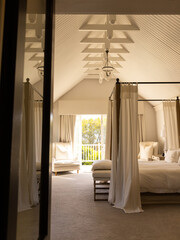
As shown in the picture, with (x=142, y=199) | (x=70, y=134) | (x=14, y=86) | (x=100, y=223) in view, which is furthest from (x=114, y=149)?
(x=70, y=134)

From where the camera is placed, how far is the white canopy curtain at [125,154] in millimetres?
3111

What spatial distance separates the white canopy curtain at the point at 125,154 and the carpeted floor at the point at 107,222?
0.22 meters

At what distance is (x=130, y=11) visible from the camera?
1584 millimetres

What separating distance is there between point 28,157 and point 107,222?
2482 mm

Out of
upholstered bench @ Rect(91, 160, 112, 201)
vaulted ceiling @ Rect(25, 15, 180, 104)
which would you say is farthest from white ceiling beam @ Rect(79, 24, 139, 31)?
upholstered bench @ Rect(91, 160, 112, 201)

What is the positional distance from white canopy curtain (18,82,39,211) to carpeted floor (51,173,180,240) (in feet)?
6.29

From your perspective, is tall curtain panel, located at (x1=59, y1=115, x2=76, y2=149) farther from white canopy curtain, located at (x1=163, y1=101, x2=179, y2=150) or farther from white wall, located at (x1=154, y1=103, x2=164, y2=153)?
white canopy curtain, located at (x1=163, y1=101, x2=179, y2=150)

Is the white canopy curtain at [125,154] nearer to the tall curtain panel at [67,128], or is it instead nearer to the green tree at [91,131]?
the tall curtain panel at [67,128]

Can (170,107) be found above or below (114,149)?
above

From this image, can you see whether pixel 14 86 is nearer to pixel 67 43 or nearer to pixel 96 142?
pixel 67 43

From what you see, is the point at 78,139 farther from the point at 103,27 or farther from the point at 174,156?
the point at 103,27

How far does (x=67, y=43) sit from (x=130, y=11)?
9.75 feet

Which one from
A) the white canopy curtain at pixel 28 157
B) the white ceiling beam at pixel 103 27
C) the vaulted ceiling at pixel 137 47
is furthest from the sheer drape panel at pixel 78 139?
the white canopy curtain at pixel 28 157

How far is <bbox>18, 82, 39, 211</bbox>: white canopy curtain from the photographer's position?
0.57 meters
